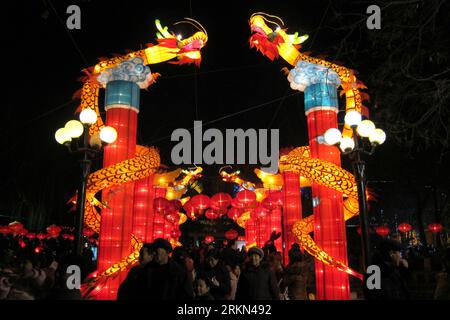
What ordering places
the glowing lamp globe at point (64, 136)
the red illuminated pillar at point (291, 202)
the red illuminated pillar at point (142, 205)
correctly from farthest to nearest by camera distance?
the red illuminated pillar at point (291, 202), the red illuminated pillar at point (142, 205), the glowing lamp globe at point (64, 136)

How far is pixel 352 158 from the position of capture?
658 centimetres

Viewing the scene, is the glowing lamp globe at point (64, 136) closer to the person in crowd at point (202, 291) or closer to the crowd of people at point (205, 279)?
the crowd of people at point (205, 279)

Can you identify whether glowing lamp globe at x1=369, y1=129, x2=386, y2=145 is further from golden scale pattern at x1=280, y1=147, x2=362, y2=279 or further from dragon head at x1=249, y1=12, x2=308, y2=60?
dragon head at x1=249, y1=12, x2=308, y2=60

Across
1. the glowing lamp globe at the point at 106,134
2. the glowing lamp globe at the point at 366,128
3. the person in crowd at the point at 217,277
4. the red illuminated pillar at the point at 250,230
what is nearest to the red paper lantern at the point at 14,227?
the red illuminated pillar at the point at 250,230

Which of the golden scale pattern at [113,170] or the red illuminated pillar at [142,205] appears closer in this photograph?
the golden scale pattern at [113,170]

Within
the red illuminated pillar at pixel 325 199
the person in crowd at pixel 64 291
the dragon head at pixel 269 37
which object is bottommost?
the person in crowd at pixel 64 291

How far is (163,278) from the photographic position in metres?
3.76

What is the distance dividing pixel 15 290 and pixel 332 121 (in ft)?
22.7

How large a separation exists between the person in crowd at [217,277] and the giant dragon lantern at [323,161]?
3396mm

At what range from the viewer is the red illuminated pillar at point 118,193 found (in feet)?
27.3

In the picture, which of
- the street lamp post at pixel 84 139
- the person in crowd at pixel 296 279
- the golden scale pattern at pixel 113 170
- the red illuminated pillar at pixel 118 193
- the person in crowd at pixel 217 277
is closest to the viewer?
the person in crowd at pixel 217 277
